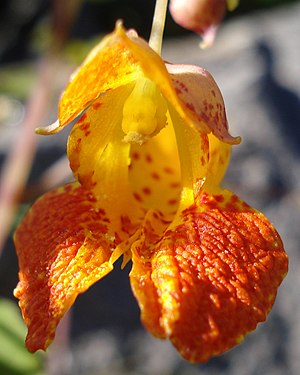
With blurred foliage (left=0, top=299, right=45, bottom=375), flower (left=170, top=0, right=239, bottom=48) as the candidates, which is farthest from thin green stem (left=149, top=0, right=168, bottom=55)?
blurred foliage (left=0, top=299, right=45, bottom=375)

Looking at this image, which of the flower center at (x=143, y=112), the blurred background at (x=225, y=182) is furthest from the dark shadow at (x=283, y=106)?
the flower center at (x=143, y=112)

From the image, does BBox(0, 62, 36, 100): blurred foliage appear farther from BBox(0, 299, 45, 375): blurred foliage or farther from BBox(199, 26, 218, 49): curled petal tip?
BBox(199, 26, 218, 49): curled petal tip

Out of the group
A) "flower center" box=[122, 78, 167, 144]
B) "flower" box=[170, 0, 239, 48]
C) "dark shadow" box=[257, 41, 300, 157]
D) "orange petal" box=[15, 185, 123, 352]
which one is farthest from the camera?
"dark shadow" box=[257, 41, 300, 157]

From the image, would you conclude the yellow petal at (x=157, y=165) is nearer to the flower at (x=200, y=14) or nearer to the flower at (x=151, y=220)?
the flower at (x=151, y=220)

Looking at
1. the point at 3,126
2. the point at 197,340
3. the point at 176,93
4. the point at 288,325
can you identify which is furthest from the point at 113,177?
the point at 3,126

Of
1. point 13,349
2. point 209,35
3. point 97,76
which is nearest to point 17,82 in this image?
point 13,349

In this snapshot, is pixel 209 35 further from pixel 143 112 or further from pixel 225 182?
pixel 225 182

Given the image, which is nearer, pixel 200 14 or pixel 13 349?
pixel 200 14

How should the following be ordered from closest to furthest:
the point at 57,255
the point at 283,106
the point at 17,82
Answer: the point at 57,255 → the point at 283,106 → the point at 17,82
